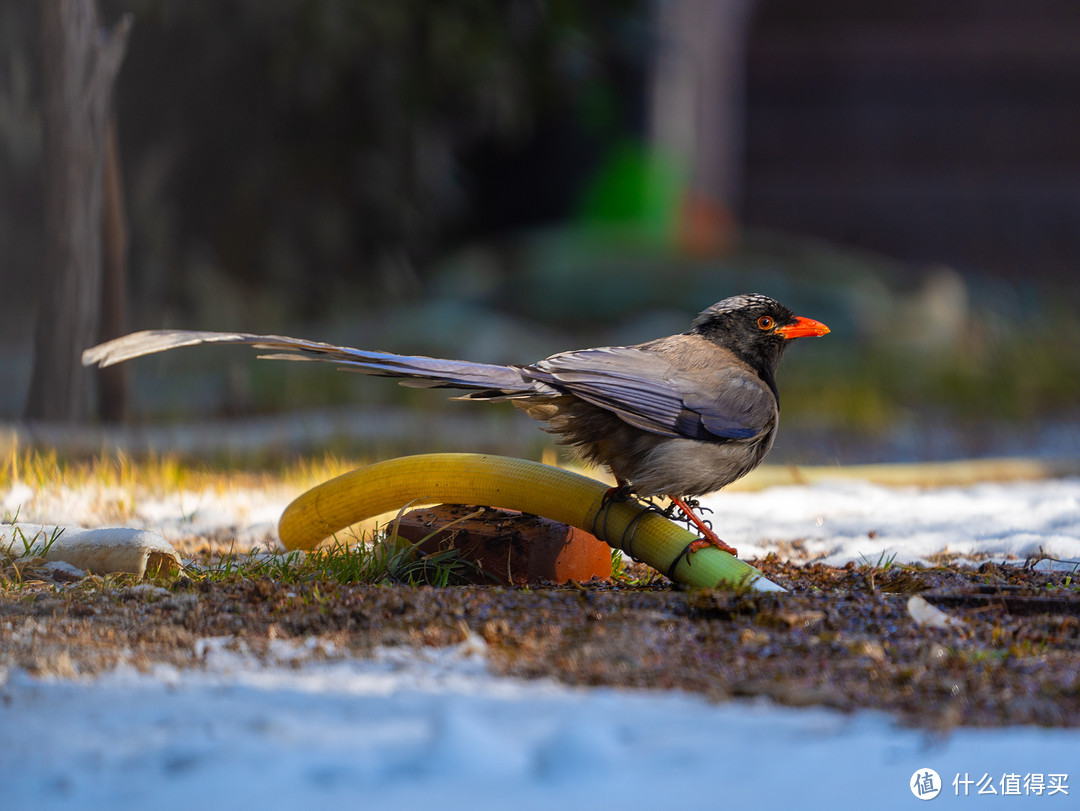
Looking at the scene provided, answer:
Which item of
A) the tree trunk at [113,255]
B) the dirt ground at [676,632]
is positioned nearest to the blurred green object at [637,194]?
the tree trunk at [113,255]

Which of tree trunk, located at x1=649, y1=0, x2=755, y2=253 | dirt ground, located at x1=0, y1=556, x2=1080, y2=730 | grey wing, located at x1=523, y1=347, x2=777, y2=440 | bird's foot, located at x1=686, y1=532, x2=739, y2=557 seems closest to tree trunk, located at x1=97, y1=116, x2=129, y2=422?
dirt ground, located at x1=0, y1=556, x2=1080, y2=730

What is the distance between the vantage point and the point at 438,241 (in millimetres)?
11664

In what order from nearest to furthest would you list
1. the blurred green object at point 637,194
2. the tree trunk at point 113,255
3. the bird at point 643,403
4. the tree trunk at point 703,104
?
the bird at point 643,403
the tree trunk at point 113,255
the tree trunk at point 703,104
the blurred green object at point 637,194

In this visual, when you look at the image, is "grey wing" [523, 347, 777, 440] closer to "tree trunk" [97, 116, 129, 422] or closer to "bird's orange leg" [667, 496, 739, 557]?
"bird's orange leg" [667, 496, 739, 557]

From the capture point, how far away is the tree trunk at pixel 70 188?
4.57 meters

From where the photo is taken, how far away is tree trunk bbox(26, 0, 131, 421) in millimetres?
4574

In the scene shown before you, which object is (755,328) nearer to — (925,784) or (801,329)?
(801,329)

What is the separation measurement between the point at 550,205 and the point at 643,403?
9.38m

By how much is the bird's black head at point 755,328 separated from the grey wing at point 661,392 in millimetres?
215

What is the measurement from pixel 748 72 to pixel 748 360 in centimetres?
916

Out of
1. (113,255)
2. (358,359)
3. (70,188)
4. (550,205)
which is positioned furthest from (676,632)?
(550,205)

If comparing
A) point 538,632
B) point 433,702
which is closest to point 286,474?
point 538,632

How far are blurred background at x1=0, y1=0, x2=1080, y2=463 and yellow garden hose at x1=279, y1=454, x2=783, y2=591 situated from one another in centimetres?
214

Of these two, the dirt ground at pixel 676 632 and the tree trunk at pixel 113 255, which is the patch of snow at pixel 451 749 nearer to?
the dirt ground at pixel 676 632
